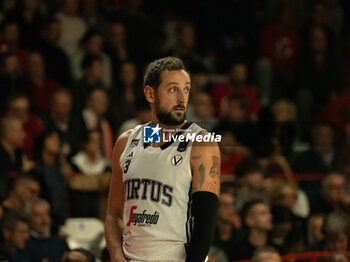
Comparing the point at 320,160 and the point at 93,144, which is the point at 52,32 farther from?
the point at 320,160

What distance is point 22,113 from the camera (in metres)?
8.01

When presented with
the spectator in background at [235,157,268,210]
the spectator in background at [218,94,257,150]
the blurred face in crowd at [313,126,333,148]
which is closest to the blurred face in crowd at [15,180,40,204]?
the spectator in background at [235,157,268,210]

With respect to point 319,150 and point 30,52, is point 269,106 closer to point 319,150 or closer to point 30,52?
point 319,150

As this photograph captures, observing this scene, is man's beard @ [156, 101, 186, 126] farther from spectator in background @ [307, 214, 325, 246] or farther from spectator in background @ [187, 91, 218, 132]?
spectator in background @ [187, 91, 218, 132]

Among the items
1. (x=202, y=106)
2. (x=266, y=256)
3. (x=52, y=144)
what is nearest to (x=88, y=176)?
(x=52, y=144)

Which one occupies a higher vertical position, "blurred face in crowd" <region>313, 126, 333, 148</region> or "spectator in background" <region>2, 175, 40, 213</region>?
"blurred face in crowd" <region>313, 126, 333, 148</region>

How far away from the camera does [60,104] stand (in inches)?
327

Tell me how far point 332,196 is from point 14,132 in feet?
11.1

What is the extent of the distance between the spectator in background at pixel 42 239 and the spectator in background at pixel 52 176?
26 centimetres

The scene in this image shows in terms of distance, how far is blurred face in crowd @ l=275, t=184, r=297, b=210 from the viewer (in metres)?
7.71

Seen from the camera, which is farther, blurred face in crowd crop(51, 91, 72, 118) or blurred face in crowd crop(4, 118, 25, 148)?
blurred face in crowd crop(51, 91, 72, 118)

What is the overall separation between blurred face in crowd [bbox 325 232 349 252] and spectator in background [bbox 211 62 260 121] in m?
2.59

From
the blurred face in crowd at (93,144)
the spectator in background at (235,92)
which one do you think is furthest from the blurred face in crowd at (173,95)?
the spectator in background at (235,92)

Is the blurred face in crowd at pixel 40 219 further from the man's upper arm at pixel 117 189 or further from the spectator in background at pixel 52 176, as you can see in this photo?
the man's upper arm at pixel 117 189
